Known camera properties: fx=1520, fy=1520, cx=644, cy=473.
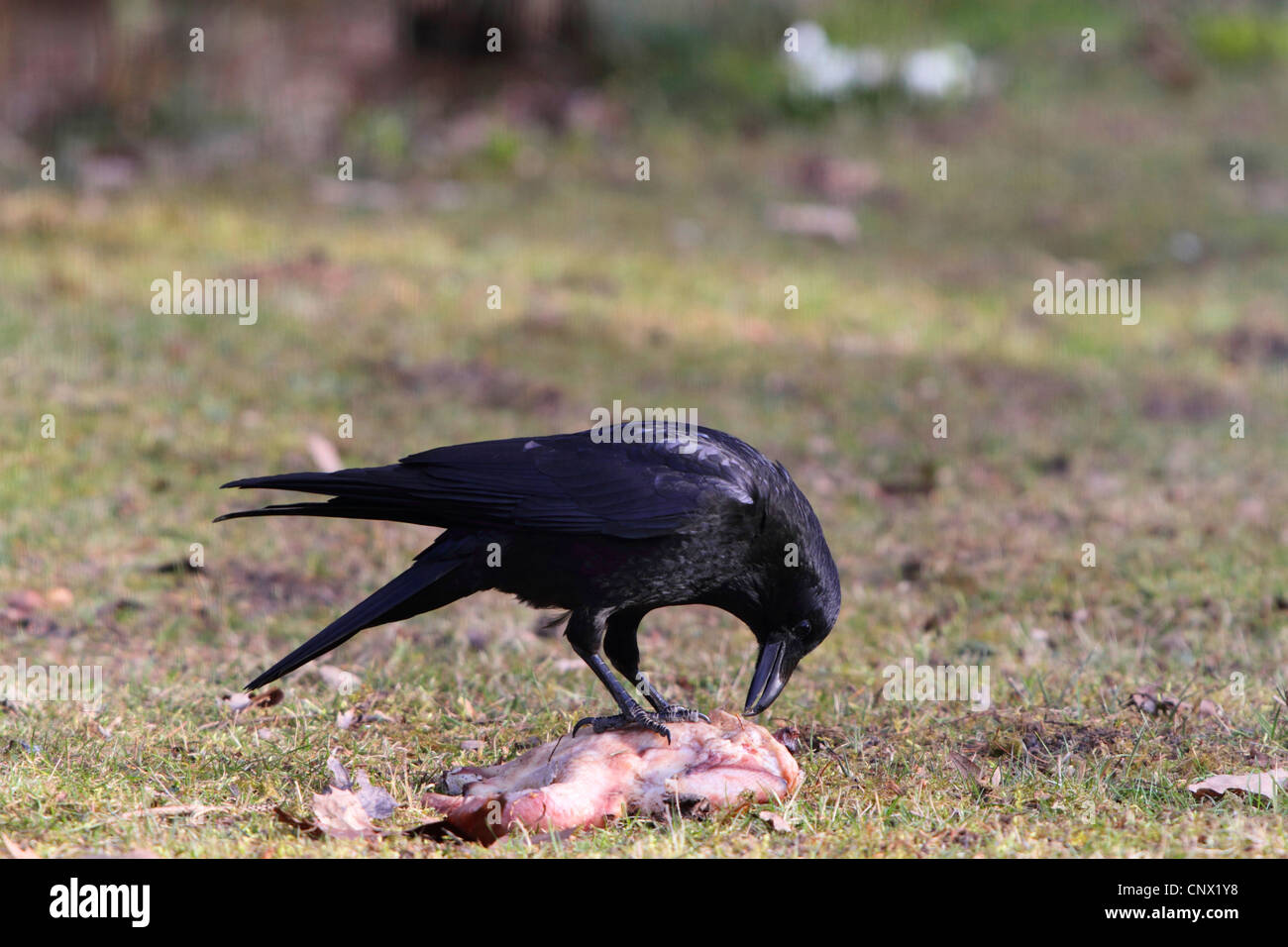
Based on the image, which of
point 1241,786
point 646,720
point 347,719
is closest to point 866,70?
point 347,719

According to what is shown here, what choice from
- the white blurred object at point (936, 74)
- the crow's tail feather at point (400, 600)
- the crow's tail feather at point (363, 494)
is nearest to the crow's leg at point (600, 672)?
the crow's tail feather at point (400, 600)

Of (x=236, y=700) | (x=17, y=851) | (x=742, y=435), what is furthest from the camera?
(x=742, y=435)

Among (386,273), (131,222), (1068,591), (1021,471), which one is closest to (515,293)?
(386,273)

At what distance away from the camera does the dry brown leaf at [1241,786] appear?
3459 mm

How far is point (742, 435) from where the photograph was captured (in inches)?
285

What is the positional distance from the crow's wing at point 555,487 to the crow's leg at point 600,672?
0.23m

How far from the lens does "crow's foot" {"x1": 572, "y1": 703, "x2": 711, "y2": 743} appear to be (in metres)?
3.73

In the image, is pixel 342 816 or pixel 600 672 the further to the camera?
pixel 600 672

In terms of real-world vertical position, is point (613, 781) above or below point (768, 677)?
below

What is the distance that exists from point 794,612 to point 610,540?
1.65ft

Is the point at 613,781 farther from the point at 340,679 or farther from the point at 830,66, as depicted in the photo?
the point at 830,66

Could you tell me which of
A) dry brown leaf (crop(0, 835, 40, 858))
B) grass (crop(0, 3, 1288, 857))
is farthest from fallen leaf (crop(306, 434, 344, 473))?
dry brown leaf (crop(0, 835, 40, 858))

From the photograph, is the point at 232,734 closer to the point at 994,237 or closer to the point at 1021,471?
the point at 1021,471

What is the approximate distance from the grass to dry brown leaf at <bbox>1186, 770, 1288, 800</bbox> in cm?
8
